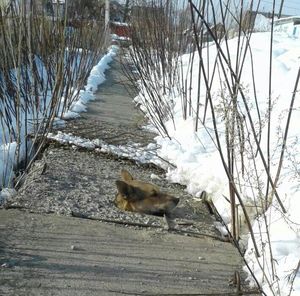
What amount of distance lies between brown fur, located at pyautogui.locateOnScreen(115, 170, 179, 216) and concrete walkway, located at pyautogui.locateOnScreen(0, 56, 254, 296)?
0.08 metres

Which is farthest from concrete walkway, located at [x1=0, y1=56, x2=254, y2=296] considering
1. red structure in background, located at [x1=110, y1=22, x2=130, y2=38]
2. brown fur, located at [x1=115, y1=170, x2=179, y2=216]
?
red structure in background, located at [x1=110, y1=22, x2=130, y2=38]

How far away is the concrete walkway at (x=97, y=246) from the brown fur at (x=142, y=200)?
0.08 m

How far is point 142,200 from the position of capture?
10.8 ft

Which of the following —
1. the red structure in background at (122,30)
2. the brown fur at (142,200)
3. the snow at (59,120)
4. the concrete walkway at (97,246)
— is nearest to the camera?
the concrete walkway at (97,246)

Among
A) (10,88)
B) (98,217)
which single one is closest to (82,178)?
(98,217)

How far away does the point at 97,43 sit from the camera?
9578mm

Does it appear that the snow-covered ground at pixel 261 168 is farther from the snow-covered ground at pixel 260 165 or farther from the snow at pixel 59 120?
the snow at pixel 59 120

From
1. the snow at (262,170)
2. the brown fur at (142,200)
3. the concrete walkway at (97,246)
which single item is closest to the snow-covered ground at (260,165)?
the snow at (262,170)

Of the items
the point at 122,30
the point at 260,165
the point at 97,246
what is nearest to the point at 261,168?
the point at 260,165

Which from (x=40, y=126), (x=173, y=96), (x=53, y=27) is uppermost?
(x=53, y=27)

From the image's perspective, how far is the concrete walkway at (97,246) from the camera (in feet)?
7.27

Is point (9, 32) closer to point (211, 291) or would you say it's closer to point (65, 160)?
point (65, 160)

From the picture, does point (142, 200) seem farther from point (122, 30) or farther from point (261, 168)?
point (122, 30)

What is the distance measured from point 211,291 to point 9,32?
2.64m
